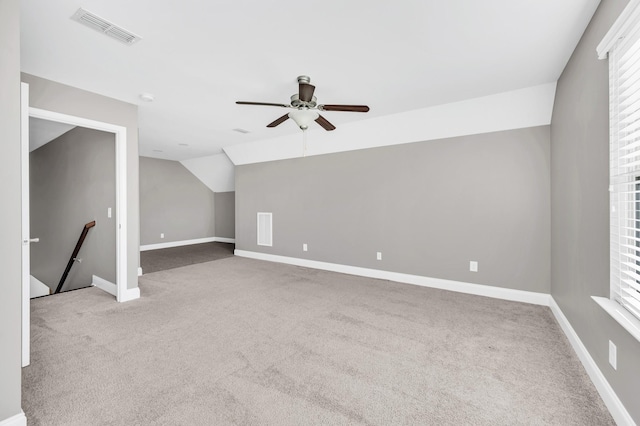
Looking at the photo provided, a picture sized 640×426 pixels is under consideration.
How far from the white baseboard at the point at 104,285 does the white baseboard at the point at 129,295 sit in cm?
22

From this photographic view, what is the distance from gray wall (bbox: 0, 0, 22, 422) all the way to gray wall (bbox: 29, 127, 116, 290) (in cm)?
250

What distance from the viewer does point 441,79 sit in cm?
301

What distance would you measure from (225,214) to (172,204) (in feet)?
4.72

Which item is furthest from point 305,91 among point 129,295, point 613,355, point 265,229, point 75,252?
point 75,252

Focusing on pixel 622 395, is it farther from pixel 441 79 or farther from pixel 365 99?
pixel 365 99

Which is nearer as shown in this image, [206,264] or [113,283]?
[113,283]

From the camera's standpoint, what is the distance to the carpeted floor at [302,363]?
1.62 m

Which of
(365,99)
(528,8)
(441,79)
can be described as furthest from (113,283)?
(528,8)

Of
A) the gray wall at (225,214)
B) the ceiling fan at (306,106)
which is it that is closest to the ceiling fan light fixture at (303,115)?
the ceiling fan at (306,106)

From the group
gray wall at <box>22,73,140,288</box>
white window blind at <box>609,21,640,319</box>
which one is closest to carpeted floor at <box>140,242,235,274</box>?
gray wall at <box>22,73,140,288</box>

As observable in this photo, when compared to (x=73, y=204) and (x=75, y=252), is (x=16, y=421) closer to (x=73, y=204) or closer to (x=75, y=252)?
(x=75, y=252)

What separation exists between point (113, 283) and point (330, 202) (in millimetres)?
3389

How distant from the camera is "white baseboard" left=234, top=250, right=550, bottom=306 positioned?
11.3ft

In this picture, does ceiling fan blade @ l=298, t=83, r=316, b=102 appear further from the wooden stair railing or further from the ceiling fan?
the wooden stair railing
